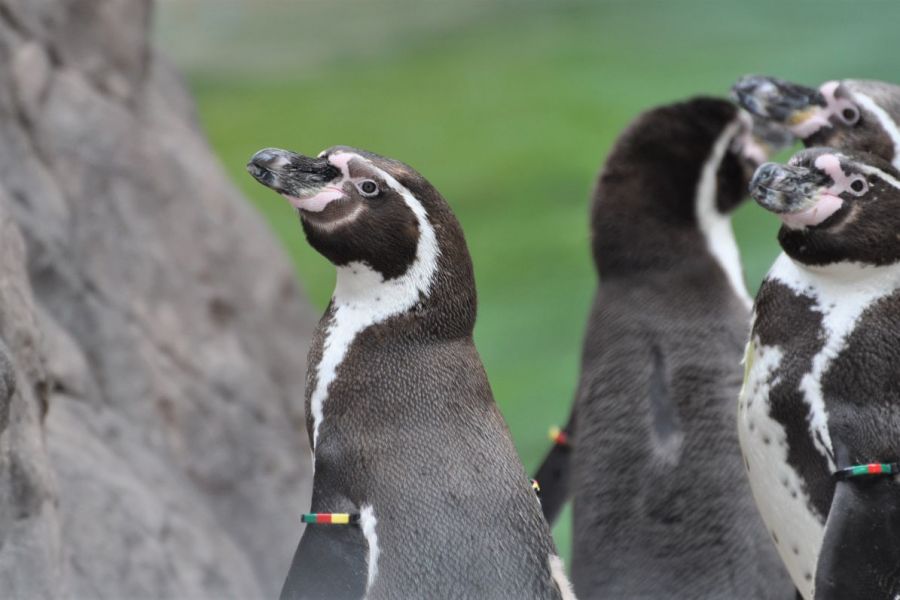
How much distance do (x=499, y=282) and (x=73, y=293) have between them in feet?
10.4

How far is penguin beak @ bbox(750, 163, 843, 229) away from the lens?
8.16ft

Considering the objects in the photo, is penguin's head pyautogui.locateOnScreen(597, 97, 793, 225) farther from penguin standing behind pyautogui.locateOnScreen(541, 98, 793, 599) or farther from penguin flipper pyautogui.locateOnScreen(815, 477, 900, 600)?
penguin flipper pyautogui.locateOnScreen(815, 477, 900, 600)

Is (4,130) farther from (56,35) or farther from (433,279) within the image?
(433,279)

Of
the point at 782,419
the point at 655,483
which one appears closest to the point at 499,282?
the point at 655,483

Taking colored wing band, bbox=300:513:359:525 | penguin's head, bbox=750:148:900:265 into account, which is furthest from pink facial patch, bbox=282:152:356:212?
penguin's head, bbox=750:148:900:265

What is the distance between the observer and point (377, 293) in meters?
2.45

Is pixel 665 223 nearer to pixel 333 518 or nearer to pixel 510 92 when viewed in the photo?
pixel 333 518

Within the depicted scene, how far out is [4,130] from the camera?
3770 millimetres

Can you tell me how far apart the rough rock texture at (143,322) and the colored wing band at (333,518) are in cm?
74

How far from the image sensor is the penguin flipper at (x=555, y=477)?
3.60 m

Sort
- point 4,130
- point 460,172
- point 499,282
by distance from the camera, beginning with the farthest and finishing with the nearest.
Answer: point 460,172, point 499,282, point 4,130

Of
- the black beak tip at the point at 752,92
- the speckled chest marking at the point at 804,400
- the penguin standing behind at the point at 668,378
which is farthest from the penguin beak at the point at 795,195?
the penguin standing behind at the point at 668,378

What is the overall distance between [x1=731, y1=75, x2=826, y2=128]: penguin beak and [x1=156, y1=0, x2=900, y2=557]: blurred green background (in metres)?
2.35

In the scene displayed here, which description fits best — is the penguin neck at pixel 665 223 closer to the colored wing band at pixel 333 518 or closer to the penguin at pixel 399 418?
the penguin at pixel 399 418
